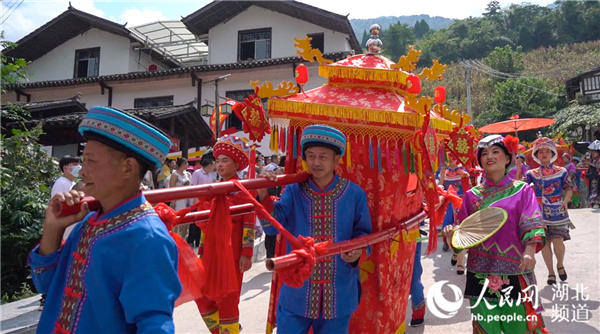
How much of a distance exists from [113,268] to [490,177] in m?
3.13

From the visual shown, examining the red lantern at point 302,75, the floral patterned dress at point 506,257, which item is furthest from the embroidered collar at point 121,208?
the floral patterned dress at point 506,257

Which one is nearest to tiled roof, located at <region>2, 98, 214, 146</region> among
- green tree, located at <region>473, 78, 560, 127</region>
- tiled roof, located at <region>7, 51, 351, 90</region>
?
tiled roof, located at <region>7, 51, 351, 90</region>

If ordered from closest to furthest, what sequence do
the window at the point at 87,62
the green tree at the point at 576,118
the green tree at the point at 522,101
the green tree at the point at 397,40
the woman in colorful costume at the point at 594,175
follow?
the woman in colorful costume at the point at 594,175 → the green tree at the point at 576,118 → the window at the point at 87,62 → the green tree at the point at 522,101 → the green tree at the point at 397,40

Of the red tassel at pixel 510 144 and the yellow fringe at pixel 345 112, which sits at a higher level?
the yellow fringe at pixel 345 112

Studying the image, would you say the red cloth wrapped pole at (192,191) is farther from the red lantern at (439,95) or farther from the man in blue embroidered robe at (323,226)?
the red lantern at (439,95)

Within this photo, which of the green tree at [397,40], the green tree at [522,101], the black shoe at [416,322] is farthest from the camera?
the green tree at [397,40]

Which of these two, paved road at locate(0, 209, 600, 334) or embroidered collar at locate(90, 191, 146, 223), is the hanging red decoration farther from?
paved road at locate(0, 209, 600, 334)

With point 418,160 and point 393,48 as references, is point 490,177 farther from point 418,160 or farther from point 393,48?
point 393,48

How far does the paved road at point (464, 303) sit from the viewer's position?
4684mm

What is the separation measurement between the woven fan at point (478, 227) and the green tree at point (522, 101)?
3338cm

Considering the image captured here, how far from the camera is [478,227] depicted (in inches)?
132

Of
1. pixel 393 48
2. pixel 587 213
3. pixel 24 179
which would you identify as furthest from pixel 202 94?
pixel 393 48

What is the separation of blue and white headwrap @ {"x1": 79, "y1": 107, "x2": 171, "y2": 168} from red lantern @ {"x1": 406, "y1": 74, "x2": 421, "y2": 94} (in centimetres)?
249

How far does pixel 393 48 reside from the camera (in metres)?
80.1
